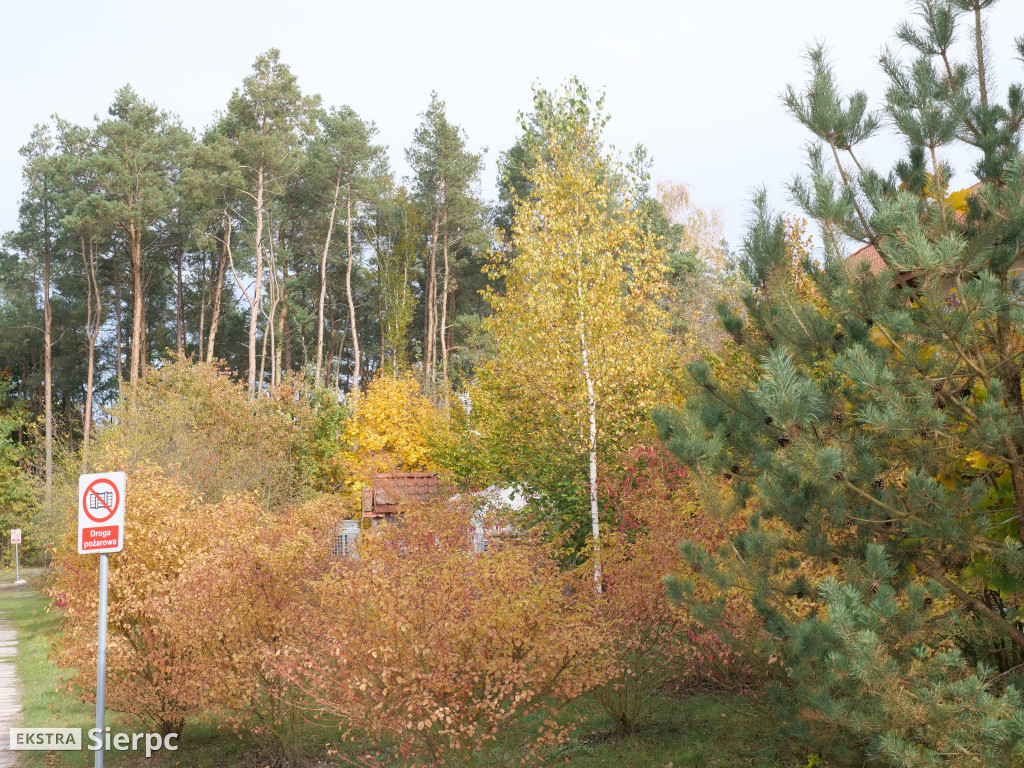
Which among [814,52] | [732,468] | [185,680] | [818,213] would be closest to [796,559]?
[732,468]

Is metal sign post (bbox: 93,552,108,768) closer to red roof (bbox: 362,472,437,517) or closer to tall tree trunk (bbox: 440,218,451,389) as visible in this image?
red roof (bbox: 362,472,437,517)

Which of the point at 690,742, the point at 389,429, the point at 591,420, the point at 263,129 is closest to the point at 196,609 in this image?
the point at 690,742

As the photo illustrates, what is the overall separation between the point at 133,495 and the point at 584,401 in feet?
21.3

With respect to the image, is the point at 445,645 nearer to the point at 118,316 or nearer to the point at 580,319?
the point at 580,319

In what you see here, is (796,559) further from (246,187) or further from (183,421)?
(246,187)

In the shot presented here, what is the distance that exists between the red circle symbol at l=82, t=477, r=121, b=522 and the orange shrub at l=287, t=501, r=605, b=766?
201 cm

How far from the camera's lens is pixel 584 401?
42.6ft

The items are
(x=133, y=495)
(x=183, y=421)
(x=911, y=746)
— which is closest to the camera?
(x=911, y=746)

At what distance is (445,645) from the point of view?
5984 millimetres

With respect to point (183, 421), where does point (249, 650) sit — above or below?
below

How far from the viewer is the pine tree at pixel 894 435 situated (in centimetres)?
430

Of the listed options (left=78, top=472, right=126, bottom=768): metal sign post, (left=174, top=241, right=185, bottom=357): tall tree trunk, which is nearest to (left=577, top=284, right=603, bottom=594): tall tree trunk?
(left=78, top=472, right=126, bottom=768): metal sign post

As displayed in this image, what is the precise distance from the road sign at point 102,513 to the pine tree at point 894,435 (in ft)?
15.1

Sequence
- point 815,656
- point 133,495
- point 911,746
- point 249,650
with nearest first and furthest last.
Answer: point 911,746, point 815,656, point 249,650, point 133,495
